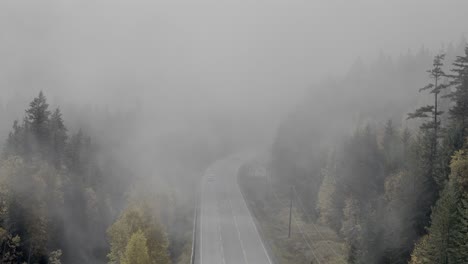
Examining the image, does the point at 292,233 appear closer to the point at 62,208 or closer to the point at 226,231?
the point at 226,231

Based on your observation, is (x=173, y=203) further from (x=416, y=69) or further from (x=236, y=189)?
(x=416, y=69)

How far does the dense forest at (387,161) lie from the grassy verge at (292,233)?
112 inches

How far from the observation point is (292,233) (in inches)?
3004

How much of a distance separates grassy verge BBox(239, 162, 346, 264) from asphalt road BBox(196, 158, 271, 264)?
1758mm

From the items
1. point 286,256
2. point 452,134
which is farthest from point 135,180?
point 452,134

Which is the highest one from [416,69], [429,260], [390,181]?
[416,69]

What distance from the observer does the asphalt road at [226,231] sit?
63750 mm

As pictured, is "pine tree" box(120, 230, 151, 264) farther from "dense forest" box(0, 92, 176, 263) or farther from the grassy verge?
the grassy verge

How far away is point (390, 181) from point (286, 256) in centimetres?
1931

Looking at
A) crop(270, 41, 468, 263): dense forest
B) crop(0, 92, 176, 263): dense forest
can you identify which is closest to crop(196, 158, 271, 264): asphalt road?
crop(0, 92, 176, 263): dense forest

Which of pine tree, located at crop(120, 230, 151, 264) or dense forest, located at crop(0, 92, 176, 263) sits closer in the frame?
pine tree, located at crop(120, 230, 151, 264)

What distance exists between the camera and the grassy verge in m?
64.0

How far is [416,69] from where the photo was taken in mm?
176250

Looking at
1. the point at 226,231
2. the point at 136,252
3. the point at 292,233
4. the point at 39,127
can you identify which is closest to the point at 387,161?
the point at 292,233
